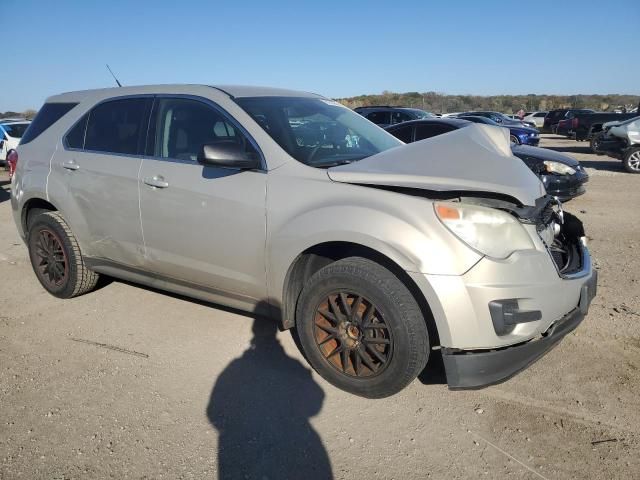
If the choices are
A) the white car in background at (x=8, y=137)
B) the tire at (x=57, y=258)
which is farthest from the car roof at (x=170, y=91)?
the white car in background at (x=8, y=137)

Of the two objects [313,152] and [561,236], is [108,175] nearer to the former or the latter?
→ [313,152]

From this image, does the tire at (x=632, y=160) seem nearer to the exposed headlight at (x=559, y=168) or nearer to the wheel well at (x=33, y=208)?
the exposed headlight at (x=559, y=168)

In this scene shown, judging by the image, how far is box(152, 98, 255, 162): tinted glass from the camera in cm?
335

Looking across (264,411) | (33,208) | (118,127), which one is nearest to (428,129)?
(118,127)

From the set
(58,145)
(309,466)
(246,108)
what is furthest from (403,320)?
(58,145)

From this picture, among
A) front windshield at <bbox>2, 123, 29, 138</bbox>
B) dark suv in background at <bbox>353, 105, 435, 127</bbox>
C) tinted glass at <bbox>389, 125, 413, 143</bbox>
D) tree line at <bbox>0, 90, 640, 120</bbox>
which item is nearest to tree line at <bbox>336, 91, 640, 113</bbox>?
tree line at <bbox>0, 90, 640, 120</bbox>

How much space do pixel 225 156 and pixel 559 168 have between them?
6563 mm

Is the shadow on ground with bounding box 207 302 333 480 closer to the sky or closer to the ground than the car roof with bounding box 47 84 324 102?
closer to the ground

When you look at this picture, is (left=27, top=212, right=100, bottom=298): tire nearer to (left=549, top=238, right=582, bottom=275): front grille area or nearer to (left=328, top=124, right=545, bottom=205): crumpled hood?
(left=328, top=124, right=545, bottom=205): crumpled hood

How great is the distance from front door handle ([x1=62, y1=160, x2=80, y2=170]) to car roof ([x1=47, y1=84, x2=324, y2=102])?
58 centimetres

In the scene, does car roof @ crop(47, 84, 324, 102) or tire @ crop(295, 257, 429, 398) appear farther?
car roof @ crop(47, 84, 324, 102)

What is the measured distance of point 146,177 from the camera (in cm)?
346

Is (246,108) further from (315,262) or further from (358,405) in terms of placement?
(358,405)

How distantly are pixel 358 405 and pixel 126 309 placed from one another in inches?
93.5
